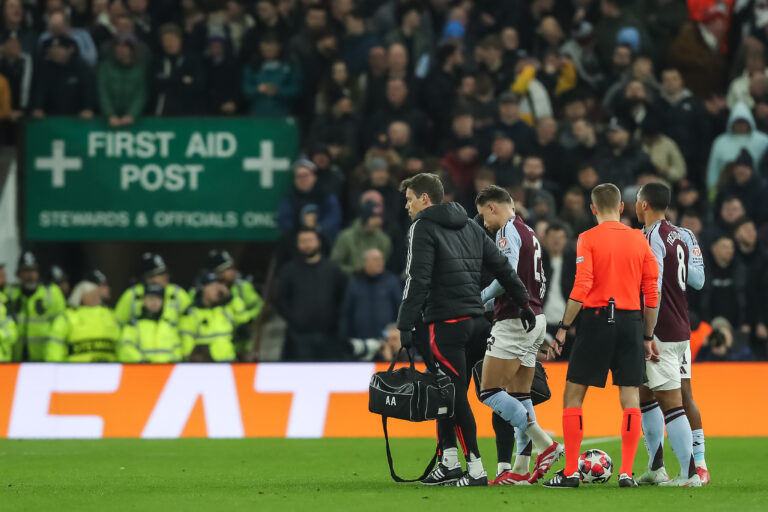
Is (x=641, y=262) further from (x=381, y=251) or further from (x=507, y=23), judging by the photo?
(x=507, y=23)

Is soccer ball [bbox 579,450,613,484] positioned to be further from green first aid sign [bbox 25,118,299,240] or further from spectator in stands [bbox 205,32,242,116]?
spectator in stands [bbox 205,32,242,116]

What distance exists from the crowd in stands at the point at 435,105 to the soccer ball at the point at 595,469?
614 cm

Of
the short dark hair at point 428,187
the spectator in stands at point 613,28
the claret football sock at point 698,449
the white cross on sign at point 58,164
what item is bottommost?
the claret football sock at point 698,449

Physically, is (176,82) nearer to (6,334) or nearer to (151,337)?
(151,337)

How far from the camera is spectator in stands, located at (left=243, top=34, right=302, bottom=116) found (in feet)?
62.9

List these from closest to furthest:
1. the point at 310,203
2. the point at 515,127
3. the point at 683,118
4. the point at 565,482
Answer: the point at 565,482, the point at 310,203, the point at 515,127, the point at 683,118

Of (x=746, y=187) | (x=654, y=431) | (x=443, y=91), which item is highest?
(x=443, y=91)

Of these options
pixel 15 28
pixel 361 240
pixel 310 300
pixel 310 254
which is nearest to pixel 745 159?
pixel 361 240

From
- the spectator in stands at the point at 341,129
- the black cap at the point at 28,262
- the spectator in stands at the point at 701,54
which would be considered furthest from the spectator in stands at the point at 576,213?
the black cap at the point at 28,262

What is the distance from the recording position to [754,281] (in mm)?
17062

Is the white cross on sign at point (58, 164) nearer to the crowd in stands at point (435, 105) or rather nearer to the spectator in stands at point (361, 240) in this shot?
the crowd in stands at point (435, 105)

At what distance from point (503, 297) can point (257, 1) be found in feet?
37.9

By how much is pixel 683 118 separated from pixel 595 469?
31.5ft

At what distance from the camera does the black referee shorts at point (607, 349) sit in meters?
9.59
